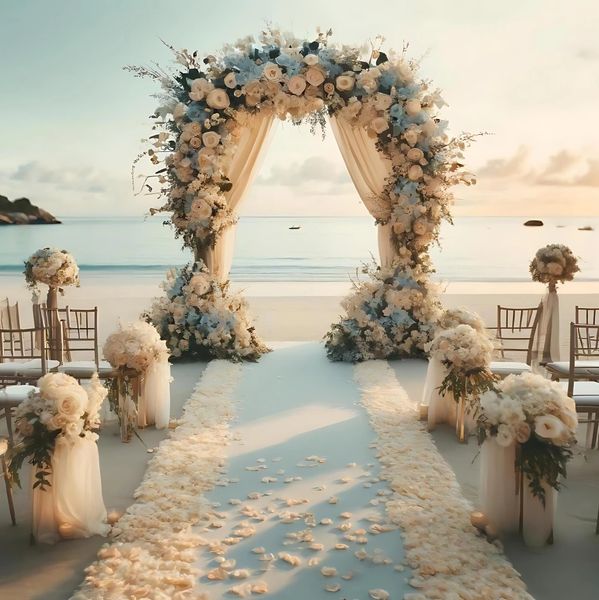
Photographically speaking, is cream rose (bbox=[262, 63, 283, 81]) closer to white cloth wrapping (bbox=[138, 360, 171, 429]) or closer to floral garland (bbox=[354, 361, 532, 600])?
white cloth wrapping (bbox=[138, 360, 171, 429])

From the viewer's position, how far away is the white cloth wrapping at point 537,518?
346 cm

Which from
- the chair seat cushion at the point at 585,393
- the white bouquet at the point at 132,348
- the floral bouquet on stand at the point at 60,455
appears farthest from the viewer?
the white bouquet at the point at 132,348

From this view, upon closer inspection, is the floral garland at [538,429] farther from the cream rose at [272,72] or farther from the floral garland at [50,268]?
the cream rose at [272,72]

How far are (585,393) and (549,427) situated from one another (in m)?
1.59

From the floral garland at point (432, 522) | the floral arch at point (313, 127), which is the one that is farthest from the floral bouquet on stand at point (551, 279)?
the floral garland at point (432, 522)

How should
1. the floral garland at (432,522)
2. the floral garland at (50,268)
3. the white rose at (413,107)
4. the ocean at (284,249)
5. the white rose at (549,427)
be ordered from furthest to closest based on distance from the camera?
1. the ocean at (284,249)
2. the white rose at (413,107)
3. the floral garland at (50,268)
4. the white rose at (549,427)
5. the floral garland at (432,522)

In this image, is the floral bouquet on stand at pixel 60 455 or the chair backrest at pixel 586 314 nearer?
the floral bouquet on stand at pixel 60 455

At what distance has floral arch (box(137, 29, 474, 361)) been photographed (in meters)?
7.76

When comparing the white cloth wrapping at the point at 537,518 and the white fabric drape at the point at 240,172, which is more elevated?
the white fabric drape at the point at 240,172

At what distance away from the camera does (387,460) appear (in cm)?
459

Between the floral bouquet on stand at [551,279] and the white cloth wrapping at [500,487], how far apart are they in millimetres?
4420

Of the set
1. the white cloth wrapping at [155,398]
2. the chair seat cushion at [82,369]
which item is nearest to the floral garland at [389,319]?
the white cloth wrapping at [155,398]

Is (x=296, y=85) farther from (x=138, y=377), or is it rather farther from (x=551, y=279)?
(x=138, y=377)

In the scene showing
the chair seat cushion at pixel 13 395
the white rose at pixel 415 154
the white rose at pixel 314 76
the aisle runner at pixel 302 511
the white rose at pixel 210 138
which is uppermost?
the white rose at pixel 314 76
